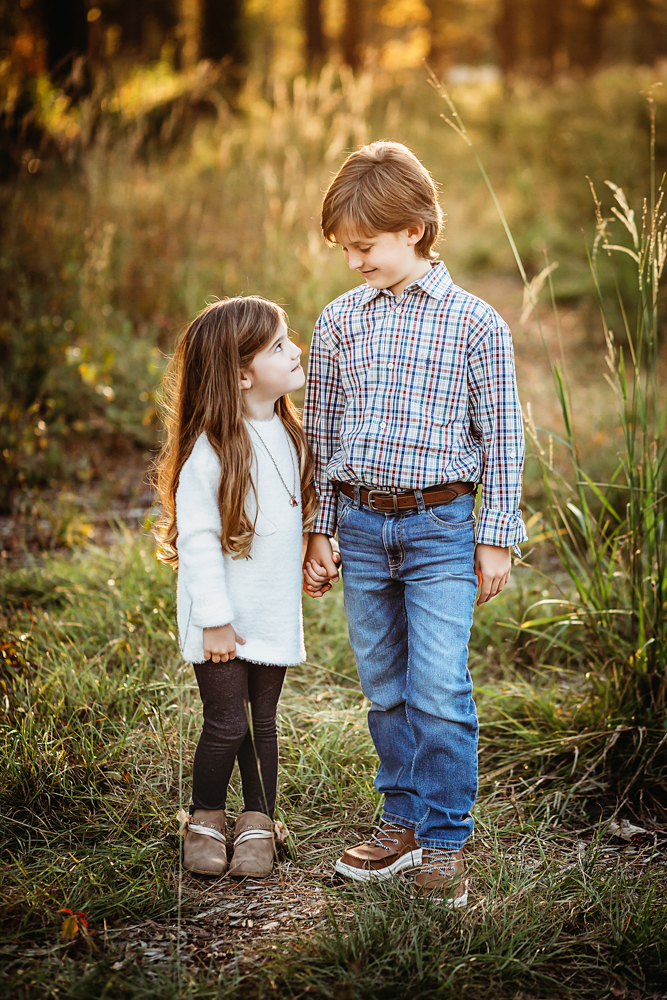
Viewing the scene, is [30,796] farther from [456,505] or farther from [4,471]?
[4,471]

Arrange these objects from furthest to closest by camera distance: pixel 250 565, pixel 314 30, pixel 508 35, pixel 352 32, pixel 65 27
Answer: pixel 508 35 < pixel 352 32 < pixel 314 30 < pixel 65 27 < pixel 250 565

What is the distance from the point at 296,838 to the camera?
228cm

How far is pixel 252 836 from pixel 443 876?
0.48 metres

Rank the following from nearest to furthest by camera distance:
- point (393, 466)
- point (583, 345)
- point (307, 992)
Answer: point (307, 992) < point (393, 466) < point (583, 345)

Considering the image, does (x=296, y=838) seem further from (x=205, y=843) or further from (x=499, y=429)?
(x=499, y=429)

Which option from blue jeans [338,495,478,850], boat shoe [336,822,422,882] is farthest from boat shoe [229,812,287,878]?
blue jeans [338,495,478,850]

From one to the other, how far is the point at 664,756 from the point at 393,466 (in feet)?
3.95

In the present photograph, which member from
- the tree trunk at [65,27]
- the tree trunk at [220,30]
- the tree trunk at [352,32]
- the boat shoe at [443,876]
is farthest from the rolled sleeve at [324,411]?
the tree trunk at [352,32]

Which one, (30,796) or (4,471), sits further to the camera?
(4,471)

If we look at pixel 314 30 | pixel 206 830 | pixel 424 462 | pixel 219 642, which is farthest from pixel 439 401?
pixel 314 30

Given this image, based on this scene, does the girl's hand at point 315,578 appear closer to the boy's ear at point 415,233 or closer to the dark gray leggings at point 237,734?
the dark gray leggings at point 237,734

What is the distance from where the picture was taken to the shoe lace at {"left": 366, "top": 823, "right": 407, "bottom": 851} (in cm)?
213

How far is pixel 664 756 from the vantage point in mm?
2406

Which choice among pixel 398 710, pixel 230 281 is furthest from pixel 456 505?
pixel 230 281
